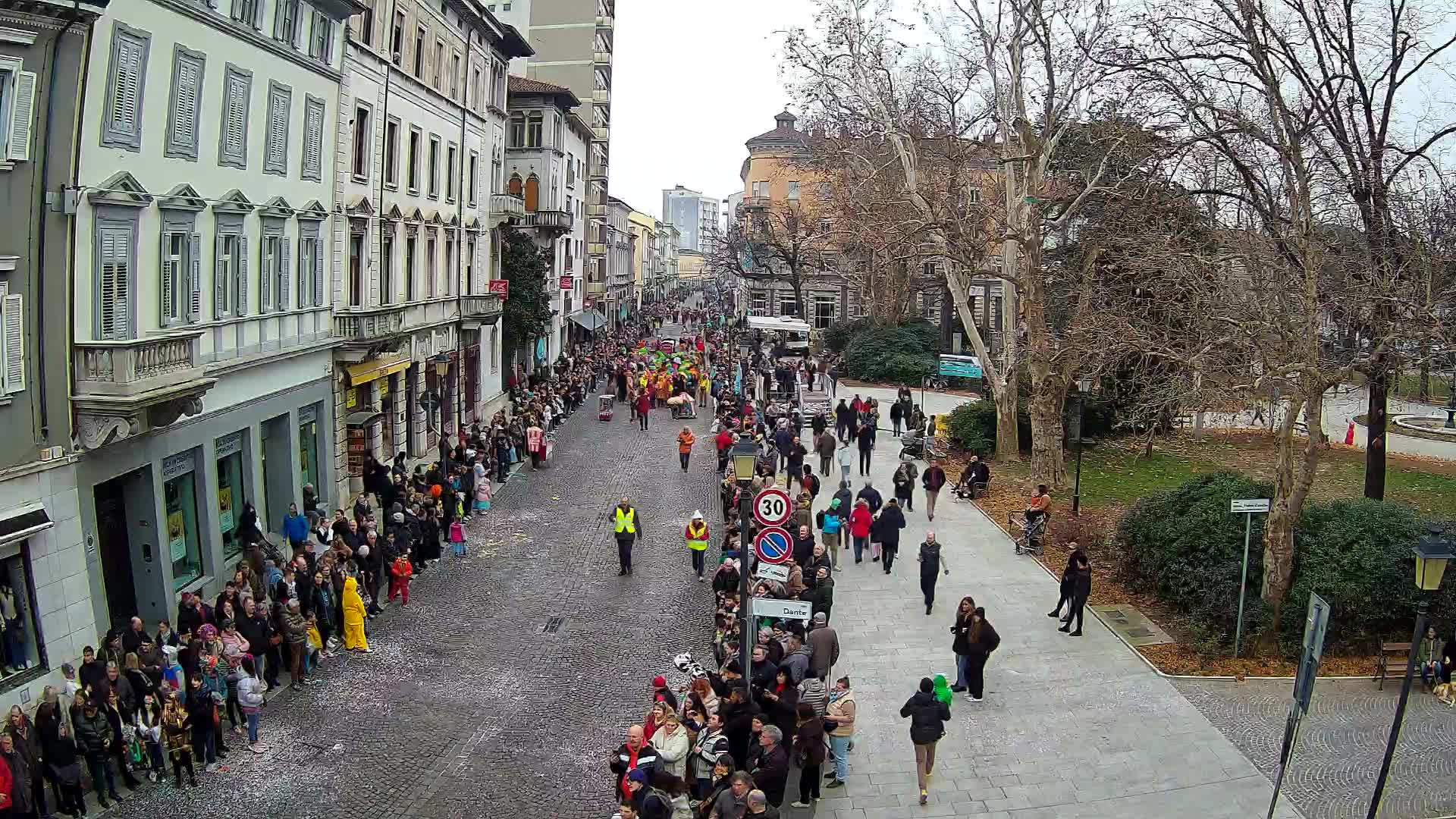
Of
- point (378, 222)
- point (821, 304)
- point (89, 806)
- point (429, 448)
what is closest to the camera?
point (89, 806)

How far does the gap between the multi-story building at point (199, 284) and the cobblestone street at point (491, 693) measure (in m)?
3.82

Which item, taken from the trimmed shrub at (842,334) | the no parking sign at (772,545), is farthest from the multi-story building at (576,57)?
Answer: the no parking sign at (772,545)

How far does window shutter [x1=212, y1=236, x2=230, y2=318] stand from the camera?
1956 centimetres

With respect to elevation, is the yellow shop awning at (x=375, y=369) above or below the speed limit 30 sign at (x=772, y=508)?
above

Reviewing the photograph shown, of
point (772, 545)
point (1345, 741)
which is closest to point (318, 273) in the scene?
point (772, 545)

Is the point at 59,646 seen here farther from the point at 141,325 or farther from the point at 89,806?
the point at 141,325

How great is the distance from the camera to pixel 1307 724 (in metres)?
14.2

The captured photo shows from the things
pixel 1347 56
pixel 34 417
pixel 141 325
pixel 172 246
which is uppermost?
pixel 1347 56

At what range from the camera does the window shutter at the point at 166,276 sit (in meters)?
17.6

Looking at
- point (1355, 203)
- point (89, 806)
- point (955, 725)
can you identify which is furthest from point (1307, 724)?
point (89, 806)

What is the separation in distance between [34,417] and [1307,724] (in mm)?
16161

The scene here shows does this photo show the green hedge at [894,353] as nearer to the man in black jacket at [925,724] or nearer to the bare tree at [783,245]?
the bare tree at [783,245]

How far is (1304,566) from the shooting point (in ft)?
54.2

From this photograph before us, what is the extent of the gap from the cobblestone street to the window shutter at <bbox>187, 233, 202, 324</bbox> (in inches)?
228
